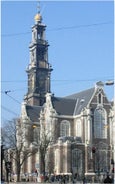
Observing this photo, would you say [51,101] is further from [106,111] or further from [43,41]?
[43,41]

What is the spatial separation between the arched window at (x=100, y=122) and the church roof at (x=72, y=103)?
3372 mm

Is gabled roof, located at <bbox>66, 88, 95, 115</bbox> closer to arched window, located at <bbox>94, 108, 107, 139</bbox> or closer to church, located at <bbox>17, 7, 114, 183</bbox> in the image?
church, located at <bbox>17, 7, 114, 183</bbox>

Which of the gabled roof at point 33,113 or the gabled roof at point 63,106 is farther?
the gabled roof at point 33,113

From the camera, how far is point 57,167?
9656cm

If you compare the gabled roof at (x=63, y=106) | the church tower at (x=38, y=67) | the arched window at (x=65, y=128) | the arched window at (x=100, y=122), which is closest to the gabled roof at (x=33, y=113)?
the gabled roof at (x=63, y=106)

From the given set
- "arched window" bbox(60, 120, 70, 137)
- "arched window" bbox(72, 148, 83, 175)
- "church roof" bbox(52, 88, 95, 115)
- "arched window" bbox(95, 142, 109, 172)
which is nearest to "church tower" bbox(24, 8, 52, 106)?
"church roof" bbox(52, 88, 95, 115)

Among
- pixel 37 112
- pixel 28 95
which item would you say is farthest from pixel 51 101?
pixel 28 95

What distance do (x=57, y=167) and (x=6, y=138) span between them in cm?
2521

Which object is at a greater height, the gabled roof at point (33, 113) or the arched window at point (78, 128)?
the gabled roof at point (33, 113)

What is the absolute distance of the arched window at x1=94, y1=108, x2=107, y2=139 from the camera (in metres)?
102

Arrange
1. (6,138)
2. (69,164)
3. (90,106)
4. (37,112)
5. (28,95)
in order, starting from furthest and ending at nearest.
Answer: (28,95)
(37,112)
(90,106)
(69,164)
(6,138)

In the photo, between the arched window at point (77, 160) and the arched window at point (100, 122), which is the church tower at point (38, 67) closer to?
the arched window at point (100, 122)

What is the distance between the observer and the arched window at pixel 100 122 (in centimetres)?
10212

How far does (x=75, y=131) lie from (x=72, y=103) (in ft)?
22.7
